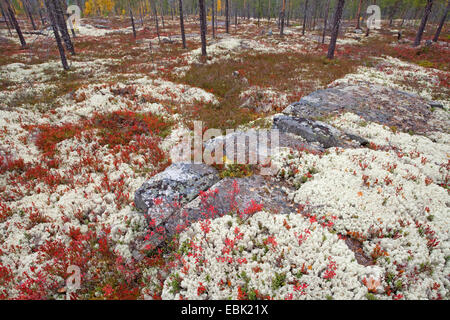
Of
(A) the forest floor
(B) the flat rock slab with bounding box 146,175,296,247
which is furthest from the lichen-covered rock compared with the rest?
(B) the flat rock slab with bounding box 146,175,296,247

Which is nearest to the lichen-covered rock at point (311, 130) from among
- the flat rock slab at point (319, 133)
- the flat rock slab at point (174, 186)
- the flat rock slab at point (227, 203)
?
the flat rock slab at point (319, 133)

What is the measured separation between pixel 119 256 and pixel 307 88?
680 inches

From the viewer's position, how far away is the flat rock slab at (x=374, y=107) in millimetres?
12000

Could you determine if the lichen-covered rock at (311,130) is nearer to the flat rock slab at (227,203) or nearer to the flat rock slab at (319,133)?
the flat rock slab at (319,133)

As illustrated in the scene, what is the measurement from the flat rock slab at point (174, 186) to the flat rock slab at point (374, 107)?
7.39 meters

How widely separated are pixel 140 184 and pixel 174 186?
1.96m

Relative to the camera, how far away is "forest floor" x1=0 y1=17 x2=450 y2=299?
4656 mm

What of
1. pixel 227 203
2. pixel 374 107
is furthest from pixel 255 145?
pixel 374 107

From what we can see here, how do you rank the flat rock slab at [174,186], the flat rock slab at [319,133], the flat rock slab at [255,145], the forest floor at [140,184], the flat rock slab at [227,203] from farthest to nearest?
1. the flat rock slab at [319,133]
2. the flat rock slab at [255,145]
3. the flat rock slab at [174,186]
4. the flat rock slab at [227,203]
5. the forest floor at [140,184]

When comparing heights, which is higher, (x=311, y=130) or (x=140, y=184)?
(x=311, y=130)

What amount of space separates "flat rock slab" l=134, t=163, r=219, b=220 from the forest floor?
61cm

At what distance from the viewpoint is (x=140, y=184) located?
8047 mm

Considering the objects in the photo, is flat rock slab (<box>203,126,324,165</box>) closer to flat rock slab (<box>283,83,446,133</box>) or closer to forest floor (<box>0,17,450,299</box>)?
forest floor (<box>0,17,450,299</box>)

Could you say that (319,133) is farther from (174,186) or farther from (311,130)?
(174,186)
